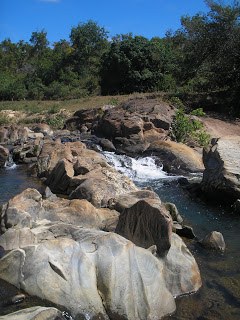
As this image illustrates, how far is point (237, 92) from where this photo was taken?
1286 inches

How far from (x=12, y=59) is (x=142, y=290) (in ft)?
234

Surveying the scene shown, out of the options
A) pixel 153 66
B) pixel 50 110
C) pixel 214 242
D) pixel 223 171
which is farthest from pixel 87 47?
pixel 214 242

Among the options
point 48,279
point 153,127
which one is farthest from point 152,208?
point 153,127

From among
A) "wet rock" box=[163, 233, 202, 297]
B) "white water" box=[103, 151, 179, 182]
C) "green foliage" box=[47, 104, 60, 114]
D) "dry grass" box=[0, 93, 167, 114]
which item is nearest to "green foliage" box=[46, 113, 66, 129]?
"green foliage" box=[47, 104, 60, 114]

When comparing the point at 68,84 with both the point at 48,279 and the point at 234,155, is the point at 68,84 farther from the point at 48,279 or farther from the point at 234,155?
the point at 48,279

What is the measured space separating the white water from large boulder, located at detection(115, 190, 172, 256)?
9569 mm

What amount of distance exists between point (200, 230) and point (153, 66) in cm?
3127

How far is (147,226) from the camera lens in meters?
8.72

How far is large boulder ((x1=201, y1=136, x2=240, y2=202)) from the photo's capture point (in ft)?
47.4

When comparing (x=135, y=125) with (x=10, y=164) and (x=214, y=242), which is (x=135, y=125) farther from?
(x=214, y=242)

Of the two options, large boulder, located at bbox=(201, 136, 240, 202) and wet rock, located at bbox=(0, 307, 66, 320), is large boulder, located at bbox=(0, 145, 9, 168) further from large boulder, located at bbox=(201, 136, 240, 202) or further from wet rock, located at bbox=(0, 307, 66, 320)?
wet rock, located at bbox=(0, 307, 66, 320)

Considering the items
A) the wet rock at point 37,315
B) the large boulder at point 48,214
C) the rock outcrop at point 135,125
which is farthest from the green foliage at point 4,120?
the wet rock at point 37,315

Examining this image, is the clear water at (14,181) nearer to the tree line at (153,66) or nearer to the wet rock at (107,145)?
the wet rock at (107,145)

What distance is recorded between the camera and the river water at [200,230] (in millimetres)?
7655
